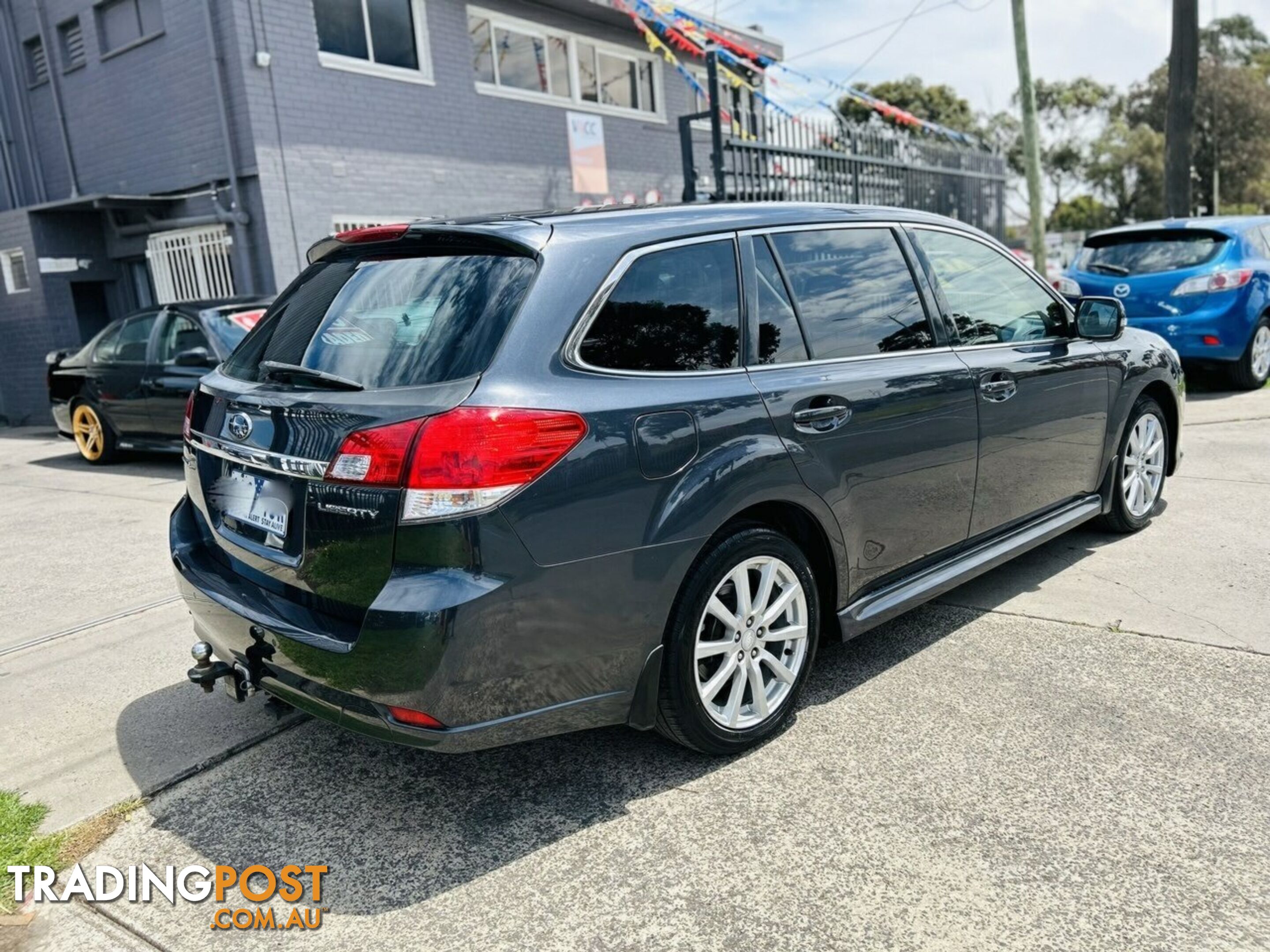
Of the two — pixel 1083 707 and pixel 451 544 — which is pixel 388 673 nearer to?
pixel 451 544

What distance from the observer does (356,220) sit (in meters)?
12.4

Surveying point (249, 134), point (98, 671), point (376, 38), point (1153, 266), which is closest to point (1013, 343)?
point (98, 671)

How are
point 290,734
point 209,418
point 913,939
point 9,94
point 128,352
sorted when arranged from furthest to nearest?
point 9,94, point 128,352, point 290,734, point 209,418, point 913,939

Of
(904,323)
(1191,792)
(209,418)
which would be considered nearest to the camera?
(1191,792)

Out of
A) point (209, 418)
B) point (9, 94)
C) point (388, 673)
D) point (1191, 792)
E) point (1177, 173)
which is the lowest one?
point (1191, 792)

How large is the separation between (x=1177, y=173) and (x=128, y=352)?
15.7 meters

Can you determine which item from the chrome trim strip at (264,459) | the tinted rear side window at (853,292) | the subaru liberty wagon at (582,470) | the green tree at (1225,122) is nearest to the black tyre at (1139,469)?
the subaru liberty wagon at (582,470)

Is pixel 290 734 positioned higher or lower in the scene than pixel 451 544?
lower

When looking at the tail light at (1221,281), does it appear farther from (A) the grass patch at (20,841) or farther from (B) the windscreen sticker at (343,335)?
(A) the grass patch at (20,841)

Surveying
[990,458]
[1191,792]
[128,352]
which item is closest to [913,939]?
[1191,792]

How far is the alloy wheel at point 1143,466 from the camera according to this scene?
5102 millimetres

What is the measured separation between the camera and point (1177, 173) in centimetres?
1619

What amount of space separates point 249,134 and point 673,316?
32.3ft

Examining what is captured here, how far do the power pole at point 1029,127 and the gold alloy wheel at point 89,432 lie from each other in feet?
40.4
